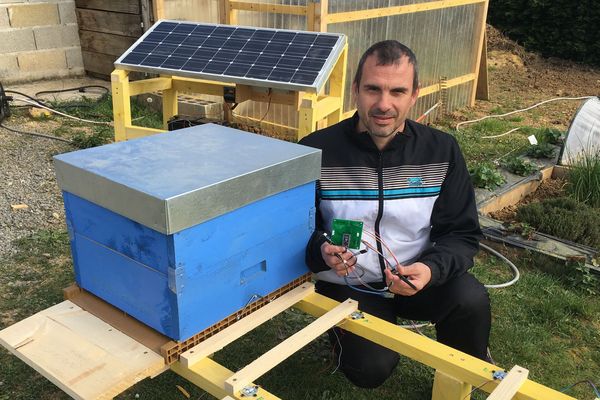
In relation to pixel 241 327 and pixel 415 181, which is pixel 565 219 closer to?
pixel 415 181

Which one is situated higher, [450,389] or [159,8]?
[159,8]

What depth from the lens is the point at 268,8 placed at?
5.20 m

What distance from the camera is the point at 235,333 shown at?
175 cm

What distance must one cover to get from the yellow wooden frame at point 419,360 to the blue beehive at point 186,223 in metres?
0.11

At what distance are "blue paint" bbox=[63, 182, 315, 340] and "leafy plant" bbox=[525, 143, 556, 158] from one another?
415cm

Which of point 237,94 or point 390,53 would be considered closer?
point 390,53

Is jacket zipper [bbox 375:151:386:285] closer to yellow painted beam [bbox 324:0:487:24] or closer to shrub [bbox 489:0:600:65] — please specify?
yellow painted beam [bbox 324:0:487:24]

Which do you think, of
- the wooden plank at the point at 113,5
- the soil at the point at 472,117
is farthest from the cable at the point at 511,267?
the wooden plank at the point at 113,5

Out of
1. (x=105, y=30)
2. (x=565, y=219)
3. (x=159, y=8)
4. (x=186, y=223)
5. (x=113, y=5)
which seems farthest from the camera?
(x=105, y=30)

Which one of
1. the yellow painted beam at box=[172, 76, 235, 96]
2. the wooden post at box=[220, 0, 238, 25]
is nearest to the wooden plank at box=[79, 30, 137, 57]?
the wooden post at box=[220, 0, 238, 25]

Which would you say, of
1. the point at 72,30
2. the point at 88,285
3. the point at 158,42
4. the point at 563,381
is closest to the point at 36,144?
the point at 158,42

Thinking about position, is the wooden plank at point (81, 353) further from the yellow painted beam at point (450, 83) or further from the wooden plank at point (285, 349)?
the yellow painted beam at point (450, 83)

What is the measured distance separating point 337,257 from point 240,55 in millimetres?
2455

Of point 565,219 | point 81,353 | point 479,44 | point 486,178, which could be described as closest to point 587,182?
point 565,219
